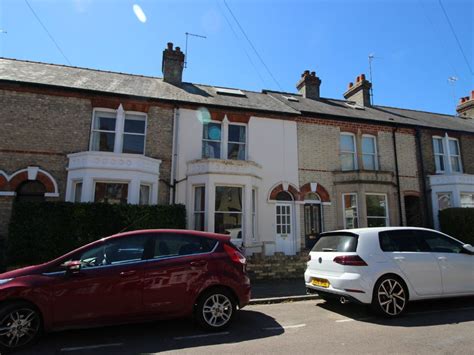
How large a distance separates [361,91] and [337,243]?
14268mm

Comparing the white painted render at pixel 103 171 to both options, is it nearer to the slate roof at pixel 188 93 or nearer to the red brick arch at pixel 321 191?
the slate roof at pixel 188 93

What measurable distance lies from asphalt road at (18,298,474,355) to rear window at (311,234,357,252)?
3.86 ft

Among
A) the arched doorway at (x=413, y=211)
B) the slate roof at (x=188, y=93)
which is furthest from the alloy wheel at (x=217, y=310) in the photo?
the arched doorway at (x=413, y=211)

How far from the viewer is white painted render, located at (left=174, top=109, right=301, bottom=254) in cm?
1158

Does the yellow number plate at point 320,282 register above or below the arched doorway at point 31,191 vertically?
below

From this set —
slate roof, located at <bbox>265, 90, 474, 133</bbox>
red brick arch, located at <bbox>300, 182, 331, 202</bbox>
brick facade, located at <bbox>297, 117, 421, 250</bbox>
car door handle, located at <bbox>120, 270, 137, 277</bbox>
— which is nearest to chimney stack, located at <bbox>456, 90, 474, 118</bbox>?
slate roof, located at <bbox>265, 90, 474, 133</bbox>

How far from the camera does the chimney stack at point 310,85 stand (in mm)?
17641

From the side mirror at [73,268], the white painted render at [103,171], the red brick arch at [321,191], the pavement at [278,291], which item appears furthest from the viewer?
the red brick arch at [321,191]

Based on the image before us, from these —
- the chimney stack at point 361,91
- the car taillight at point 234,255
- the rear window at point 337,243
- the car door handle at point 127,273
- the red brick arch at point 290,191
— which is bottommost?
the car door handle at point 127,273

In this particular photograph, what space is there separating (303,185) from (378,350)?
368 inches

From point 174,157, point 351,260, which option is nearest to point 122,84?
point 174,157

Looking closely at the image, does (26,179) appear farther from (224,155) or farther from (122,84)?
(224,155)

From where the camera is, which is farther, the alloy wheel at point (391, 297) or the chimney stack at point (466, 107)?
the chimney stack at point (466, 107)

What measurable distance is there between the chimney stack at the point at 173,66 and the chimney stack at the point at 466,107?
18253 millimetres
